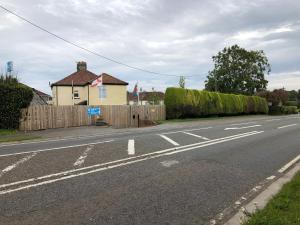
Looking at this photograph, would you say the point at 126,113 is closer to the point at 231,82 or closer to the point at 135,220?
the point at 135,220

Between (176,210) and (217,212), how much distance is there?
64 cm

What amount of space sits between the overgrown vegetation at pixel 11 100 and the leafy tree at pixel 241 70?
2366 inches

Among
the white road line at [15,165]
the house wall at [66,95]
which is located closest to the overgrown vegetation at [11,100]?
the white road line at [15,165]

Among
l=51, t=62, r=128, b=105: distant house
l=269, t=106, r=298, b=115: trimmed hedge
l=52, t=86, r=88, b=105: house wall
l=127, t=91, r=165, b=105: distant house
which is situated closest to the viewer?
l=51, t=62, r=128, b=105: distant house

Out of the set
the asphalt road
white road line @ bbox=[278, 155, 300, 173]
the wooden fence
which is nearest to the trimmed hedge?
the wooden fence

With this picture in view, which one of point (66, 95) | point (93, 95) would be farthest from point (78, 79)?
point (93, 95)

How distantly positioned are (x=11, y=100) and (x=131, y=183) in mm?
17350

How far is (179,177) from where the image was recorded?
8.12 meters

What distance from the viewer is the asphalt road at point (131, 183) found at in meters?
5.57

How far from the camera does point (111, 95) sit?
161ft

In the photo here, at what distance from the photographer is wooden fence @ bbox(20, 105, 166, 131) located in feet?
80.0

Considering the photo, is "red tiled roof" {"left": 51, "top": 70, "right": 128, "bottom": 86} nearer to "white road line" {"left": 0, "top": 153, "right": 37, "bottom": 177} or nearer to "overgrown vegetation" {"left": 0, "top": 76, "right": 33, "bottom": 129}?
"overgrown vegetation" {"left": 0, "top": 76, "right": 33, "bottom": 129}

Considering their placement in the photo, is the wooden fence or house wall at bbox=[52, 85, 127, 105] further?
house wall at bbox=[52, 85, 127, 105]

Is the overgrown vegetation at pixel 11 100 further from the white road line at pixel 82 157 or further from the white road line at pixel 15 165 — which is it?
the white road line at pixel 15 165
